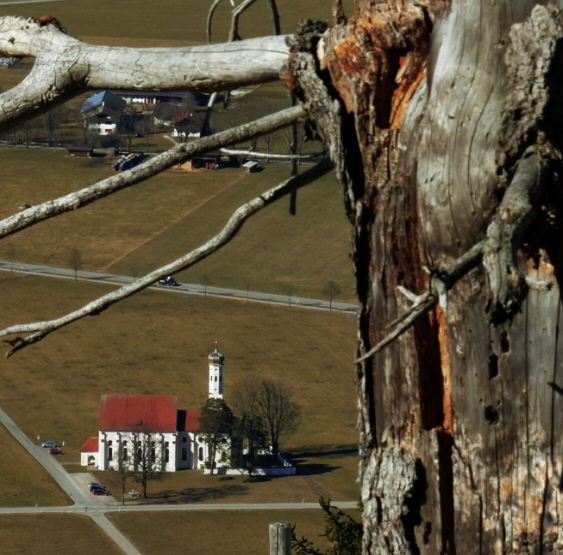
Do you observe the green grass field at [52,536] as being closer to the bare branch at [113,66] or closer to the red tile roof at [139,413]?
the red tile roof at [139,413]

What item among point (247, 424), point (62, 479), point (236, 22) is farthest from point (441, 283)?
point (247, 424)

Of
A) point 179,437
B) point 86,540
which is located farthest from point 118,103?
point 86,540

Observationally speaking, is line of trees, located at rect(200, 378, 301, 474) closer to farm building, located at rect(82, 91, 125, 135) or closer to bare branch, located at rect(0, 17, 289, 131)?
farm building, located at rect(82, 91, 125, 135)

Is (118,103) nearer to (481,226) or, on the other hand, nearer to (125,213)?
(125,213)

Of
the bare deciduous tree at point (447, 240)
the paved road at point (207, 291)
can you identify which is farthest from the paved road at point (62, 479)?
the bare deciduous tree at point (447, 240)

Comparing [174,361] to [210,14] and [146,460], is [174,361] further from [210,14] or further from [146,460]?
[210,14]

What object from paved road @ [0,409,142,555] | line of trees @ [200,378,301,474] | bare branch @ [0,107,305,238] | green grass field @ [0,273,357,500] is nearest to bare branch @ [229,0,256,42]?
bare branch @ [0,107,305,238]

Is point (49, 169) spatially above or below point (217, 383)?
above
